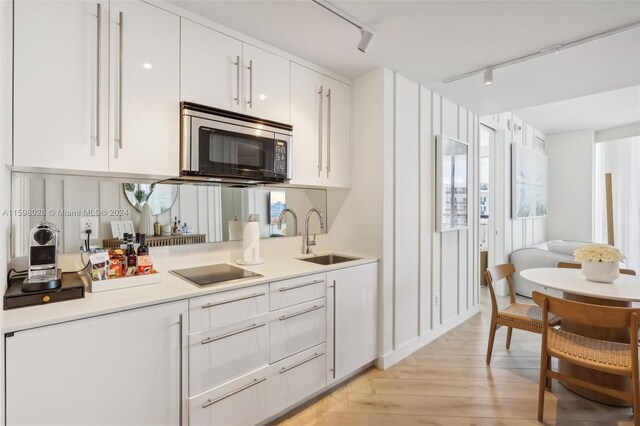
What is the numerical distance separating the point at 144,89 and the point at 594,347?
3.01 metres

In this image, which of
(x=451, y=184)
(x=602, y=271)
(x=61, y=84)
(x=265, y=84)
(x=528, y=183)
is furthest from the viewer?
(x=528, y=183)

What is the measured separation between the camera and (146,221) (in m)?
2.01

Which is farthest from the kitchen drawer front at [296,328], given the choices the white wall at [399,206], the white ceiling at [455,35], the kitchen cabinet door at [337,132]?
the white ceiling at [455,35]

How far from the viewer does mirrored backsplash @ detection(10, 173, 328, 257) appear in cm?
164

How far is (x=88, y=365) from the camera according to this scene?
132 centimetres

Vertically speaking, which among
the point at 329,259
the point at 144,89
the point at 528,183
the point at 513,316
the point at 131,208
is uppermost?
the point at 144,89

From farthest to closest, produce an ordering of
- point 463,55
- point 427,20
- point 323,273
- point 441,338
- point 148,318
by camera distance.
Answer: point 441,338 → point 463,55 → point 323,273 → point 427,20 → point 148,318

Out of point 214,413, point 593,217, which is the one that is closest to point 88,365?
point 214,413

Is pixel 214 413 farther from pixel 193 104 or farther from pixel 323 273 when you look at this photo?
pixel 193 104

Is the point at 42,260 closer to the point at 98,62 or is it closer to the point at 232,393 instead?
the point at 98,62

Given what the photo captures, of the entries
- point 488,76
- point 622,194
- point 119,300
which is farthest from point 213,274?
point 622,194

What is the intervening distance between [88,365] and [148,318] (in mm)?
267

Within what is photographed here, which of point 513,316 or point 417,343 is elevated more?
point 513,316

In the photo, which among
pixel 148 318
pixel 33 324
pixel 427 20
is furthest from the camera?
pixel 427 20
